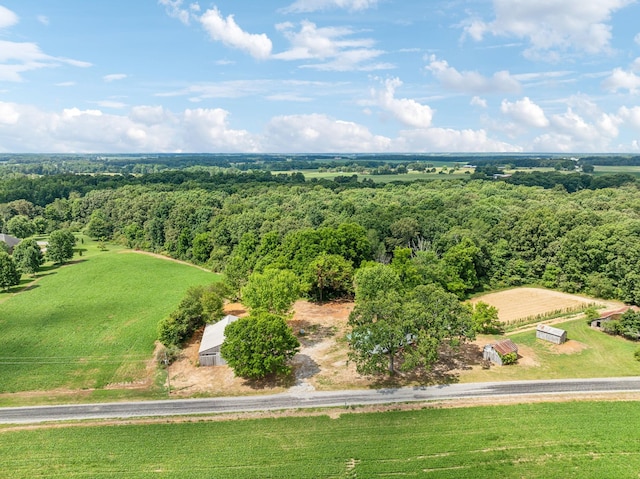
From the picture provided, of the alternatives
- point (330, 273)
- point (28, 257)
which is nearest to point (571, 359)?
point (330, 273)

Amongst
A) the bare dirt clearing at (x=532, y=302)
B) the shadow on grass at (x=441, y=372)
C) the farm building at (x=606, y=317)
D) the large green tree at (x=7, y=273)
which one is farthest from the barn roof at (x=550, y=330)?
the large green tree at (x=7, y=273)

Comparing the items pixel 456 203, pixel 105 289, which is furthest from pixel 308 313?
pixel 456 203

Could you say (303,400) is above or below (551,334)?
below

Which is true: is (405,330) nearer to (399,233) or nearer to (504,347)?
(504,347)

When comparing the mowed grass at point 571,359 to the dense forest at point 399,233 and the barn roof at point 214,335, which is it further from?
the barn roof at point 214,335

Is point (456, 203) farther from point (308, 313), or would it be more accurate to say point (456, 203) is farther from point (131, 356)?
point (131, 356)
